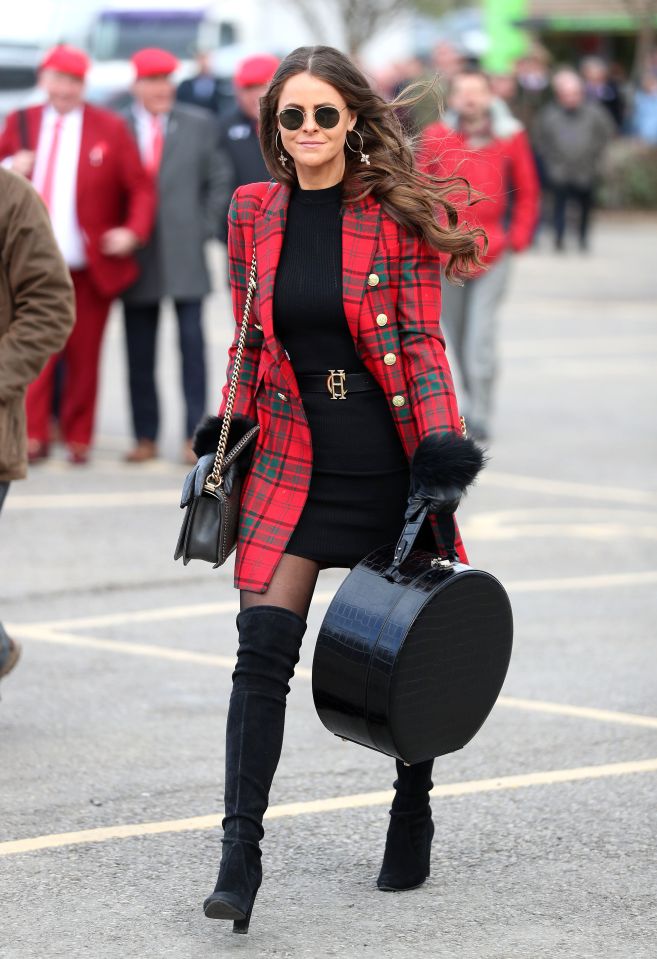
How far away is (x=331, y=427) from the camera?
14.1ft

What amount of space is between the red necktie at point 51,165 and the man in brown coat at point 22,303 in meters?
4.51

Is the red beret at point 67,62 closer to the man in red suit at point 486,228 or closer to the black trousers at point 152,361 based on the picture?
the black trousers at point 152,361

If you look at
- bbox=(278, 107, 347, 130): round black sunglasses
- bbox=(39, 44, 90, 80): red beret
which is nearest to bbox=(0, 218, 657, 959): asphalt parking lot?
bbox=(278, 107, 347, 130): round black sunglasses

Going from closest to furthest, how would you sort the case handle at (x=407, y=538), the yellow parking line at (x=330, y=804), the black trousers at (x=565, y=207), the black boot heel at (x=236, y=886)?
the black boot heel at (x=236, y=886) < the case handle at (x=407, y=538) < the yellow parking line at (x=330, y=804) < the black trousers at (x=565, y=207)

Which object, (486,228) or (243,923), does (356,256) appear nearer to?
(243,923)

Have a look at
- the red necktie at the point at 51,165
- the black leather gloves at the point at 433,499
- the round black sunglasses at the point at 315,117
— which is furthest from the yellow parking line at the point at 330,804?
the red necktie at the point at 51,165

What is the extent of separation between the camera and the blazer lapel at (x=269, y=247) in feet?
14.0

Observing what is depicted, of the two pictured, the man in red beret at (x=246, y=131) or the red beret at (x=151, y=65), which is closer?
the red beret at (x=151, y=65)

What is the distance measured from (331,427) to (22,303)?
157cm

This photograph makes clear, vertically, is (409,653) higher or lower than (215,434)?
lower

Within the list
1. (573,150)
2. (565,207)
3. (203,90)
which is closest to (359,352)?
(203,90)

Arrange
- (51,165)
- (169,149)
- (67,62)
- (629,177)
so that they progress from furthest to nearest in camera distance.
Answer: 1. (629,177)
2. (169,149)
3. (51,165)
4. (67,62)

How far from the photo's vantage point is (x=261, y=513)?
4.30 m

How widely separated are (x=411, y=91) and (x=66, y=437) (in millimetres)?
6216
